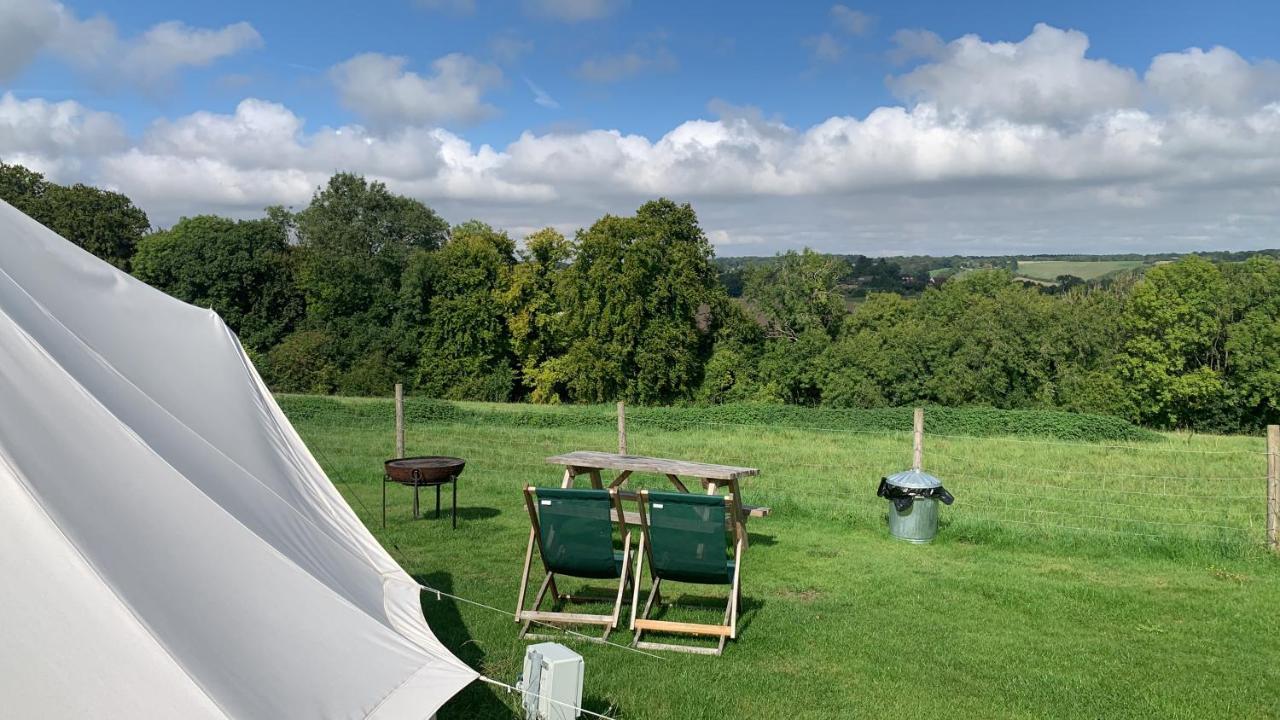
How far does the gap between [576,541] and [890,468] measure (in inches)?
378

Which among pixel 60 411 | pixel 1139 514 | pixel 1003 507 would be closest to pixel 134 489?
pixel 60 411

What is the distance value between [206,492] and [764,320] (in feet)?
123

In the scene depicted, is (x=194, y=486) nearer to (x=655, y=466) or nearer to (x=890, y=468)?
(x=655, y=466)

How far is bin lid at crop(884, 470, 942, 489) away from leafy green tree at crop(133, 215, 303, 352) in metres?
34.9

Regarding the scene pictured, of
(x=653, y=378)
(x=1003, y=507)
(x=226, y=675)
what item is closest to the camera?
(x=226, y=675)

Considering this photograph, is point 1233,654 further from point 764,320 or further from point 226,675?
point 764,320

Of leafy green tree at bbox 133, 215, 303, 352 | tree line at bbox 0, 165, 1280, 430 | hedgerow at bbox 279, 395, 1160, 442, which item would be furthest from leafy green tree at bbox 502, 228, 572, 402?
hedgerow at bbox 279, 395, 1160, 442

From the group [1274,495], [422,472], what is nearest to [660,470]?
[422,472]

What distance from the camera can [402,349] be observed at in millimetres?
39156

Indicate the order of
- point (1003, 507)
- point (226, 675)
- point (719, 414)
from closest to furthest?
point (226, 675) → point (1003, 507) → point (719, 414)

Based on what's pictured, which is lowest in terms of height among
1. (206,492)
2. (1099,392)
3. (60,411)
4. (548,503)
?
(1099,392)

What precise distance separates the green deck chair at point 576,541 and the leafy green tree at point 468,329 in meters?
32.8

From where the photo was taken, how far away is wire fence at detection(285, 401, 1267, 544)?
966cm

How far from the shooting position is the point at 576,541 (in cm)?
581
